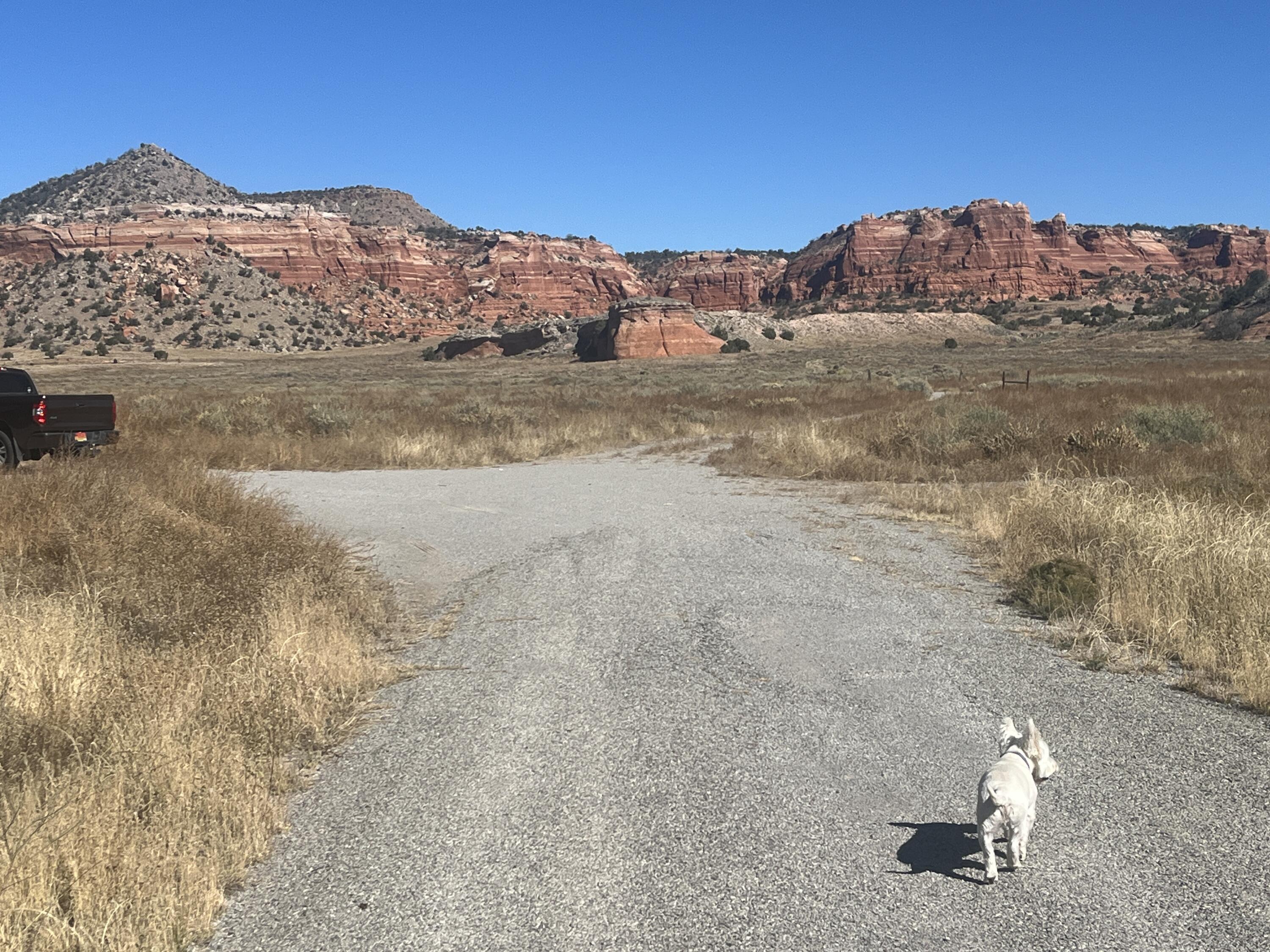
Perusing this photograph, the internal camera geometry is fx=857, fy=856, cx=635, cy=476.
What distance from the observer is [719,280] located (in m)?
158

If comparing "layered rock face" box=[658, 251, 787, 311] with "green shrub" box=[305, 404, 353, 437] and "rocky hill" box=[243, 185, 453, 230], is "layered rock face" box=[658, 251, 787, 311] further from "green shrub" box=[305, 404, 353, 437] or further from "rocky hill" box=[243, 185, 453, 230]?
"green shrub" box=[305, 404, 353, 437]

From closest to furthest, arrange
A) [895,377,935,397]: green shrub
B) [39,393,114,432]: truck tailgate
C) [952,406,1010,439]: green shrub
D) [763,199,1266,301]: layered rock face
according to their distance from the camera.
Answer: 1. [39,393,114,432]: truck tailgate
2. [952,406,1010,439]: green shrub
3. [895,377,935,397]: green shrub
4. [763,199,1266,301]: layered rock face

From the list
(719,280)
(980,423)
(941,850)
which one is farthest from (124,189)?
(941,850)

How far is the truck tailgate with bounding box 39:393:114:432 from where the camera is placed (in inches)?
514

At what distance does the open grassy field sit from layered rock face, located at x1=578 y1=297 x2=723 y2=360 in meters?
57.4

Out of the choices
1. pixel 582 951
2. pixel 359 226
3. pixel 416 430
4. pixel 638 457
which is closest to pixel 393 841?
pixel 582 951

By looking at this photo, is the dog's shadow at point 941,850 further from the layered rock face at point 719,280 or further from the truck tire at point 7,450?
the layered rock face at point 719,280

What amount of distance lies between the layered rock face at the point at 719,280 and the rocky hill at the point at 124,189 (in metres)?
77.1

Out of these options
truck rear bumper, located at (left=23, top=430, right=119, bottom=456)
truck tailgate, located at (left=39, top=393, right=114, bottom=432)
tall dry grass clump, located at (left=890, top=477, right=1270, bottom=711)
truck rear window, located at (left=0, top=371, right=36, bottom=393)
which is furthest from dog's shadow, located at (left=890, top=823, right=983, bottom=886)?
truck rear window, located at (left=0, top=371, right=36, bottom=393)

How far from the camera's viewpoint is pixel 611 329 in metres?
79.1

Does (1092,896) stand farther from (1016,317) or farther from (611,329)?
(1016,317)

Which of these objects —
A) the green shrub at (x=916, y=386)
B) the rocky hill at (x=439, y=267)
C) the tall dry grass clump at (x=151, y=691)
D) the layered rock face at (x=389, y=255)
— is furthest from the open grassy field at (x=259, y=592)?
the layered rock face at (x=389, y=255)

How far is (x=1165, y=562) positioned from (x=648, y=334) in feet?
237

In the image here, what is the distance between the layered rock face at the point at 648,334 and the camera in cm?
7700
